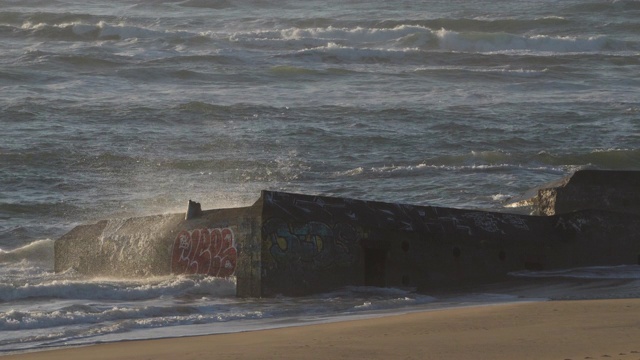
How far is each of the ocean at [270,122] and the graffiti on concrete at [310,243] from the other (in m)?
0.39

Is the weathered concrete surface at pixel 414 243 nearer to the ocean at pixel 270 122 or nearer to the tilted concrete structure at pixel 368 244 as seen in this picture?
the tilted concrete structure at pixel 368 244

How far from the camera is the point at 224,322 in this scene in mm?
10516

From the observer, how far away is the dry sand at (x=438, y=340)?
8141mm

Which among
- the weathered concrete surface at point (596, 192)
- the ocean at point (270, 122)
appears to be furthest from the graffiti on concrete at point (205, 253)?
the weathered concrete surface at point (596, 192)

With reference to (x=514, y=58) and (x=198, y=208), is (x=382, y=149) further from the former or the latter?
(x=514, y=58)

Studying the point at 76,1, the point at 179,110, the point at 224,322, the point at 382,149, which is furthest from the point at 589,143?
the point at 76,1

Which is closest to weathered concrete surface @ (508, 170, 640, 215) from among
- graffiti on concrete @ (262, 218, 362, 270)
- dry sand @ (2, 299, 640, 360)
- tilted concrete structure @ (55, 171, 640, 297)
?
tilted concrete structure @ (55, 171, 640, 297)

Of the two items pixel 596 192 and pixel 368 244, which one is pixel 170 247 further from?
pixel 596 192

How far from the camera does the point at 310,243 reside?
1211 cm

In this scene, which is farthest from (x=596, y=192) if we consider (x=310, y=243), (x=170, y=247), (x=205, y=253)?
(x=170, y=247)

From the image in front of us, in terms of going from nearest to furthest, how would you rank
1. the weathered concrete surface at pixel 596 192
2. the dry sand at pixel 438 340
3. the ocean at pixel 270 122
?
1. the dry sand at pixel 438 340
2. the ocean at pixel 270 122
3. the weathered concrete surface at pixel 596 192

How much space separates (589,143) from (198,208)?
13.0 meters

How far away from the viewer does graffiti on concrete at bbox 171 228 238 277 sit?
12477 millimetres

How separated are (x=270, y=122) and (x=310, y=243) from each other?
1490 centimetres
